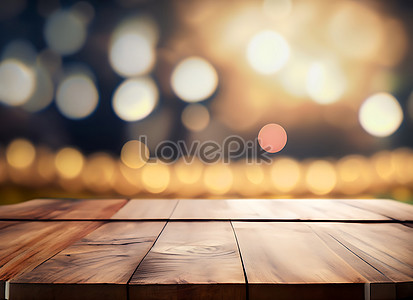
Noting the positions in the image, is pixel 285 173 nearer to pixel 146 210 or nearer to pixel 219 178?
pixel 219 178

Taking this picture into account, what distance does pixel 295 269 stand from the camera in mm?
471

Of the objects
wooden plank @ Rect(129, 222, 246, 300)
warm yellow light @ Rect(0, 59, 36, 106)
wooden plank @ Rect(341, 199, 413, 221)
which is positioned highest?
warm yellow light @ Rect(0, 59, 36, 106)

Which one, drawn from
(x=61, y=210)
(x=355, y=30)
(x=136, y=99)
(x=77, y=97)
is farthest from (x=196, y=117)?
(x=355, y=30)

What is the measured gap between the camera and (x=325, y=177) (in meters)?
1.33

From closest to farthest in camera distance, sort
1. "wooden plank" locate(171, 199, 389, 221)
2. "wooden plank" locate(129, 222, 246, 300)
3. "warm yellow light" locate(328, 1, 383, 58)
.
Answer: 1. "wooden plank" locate(129, 222, 246, 300)
2. "wooden plank" locate(171, 199, 389, 221)
3. "warm yellow light" locate(328, 1, 383, 58)

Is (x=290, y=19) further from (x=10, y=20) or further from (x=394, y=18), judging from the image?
(x=10, y=20)

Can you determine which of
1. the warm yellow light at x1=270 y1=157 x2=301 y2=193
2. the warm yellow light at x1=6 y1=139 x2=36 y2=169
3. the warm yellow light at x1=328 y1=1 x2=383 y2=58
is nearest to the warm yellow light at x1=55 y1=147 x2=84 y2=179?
the warm yellow light at x1=6 y1=139 x2=36 y2=169

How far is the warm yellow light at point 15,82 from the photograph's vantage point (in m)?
1.36

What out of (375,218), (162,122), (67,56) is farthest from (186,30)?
(375,218)

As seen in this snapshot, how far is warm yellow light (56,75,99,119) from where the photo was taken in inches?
52.7

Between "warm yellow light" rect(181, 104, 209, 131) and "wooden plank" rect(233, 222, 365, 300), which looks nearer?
"wooden plank" rect(233, 222, 365, 300)

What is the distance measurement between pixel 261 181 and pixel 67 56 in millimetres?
1125

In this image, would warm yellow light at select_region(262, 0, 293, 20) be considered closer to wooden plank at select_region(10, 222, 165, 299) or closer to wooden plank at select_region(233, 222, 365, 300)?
wooden plank at select_region(233, 222, 365, 300)

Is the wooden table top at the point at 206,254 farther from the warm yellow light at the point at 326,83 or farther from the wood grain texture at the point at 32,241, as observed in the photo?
the warm yellow light at the point at 326,83
